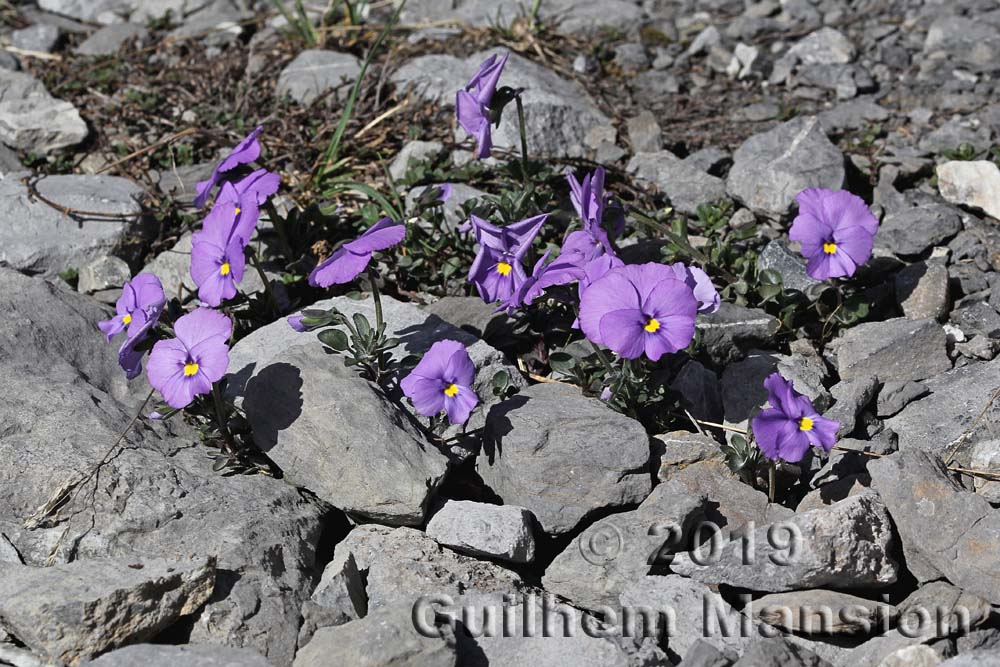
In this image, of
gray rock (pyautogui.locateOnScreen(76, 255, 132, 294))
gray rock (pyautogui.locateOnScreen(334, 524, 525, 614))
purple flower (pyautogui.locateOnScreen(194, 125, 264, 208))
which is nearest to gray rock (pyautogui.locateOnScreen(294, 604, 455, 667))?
gray rock (pyautogui.locateOnScreen(334, 524, 525, 614))

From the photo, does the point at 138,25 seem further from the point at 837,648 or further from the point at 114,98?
the point at 837,648

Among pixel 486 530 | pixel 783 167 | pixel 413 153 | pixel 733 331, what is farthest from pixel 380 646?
pixel 413 153

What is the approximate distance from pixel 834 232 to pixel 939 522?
120 centimetres

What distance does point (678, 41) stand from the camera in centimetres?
627

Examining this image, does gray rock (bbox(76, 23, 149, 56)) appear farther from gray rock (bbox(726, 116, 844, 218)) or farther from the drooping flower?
gray rock (bbox(726, 116, 844, 218))

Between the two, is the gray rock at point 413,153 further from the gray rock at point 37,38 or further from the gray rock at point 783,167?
the gray rock at point 37,38

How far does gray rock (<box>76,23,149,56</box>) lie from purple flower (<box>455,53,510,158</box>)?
3.35 meters

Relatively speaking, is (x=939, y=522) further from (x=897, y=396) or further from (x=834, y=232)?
(x=834, y=232)

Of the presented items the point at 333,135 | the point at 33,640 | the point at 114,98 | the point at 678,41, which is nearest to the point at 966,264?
the point at 678,41

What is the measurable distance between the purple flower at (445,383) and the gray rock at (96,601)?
32.9 inches

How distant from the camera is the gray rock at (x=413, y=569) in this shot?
10.1 feet

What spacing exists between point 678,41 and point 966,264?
2.59 metres

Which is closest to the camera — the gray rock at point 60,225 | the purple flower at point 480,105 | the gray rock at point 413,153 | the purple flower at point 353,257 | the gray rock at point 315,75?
the purple flower at point 353,257

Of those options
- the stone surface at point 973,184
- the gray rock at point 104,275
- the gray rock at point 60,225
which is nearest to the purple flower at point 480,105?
the gray rock at point 104,275
